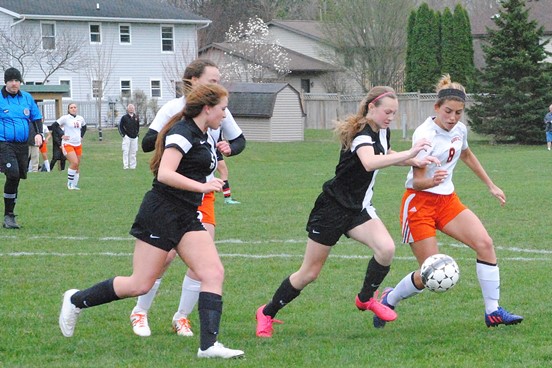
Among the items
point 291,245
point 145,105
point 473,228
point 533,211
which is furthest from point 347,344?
point 145,105

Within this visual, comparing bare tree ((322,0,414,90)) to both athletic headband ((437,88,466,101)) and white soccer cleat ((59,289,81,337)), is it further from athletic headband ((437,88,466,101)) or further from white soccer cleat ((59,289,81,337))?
white soccer cleat ((59,289,81,337))

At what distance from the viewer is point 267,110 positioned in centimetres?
4000

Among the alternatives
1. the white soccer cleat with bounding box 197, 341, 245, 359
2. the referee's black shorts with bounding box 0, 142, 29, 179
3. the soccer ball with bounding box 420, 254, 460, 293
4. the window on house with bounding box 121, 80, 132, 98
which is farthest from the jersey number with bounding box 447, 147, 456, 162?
the window on house with bounding box 121, 80, 132, 98

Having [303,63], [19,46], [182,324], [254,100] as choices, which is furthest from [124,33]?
[182,324]

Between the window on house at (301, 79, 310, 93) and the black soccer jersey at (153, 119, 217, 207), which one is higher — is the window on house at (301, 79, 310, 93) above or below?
above

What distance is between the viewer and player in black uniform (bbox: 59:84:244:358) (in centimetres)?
604

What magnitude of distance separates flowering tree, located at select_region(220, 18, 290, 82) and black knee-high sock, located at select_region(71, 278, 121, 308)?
163ft

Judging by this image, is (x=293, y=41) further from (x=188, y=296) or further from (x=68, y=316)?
(x=68, y=316)

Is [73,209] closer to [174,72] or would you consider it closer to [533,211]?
[533,211]

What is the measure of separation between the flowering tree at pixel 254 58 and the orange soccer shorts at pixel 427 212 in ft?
161

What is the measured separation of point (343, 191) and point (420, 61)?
1931 inches

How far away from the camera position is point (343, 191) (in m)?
7.00

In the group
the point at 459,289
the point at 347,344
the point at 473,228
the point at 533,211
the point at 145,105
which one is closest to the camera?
the point at 347,344

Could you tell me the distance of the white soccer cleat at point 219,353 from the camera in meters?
5.98
